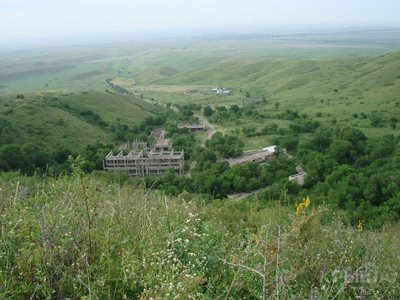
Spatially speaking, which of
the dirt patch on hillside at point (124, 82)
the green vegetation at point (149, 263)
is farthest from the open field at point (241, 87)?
the green vegetation at point (149, 263)

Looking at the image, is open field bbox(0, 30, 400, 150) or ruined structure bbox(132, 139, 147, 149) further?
open field bbox(0, 30, 400, 150)

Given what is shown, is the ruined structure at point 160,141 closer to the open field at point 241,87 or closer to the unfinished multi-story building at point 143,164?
the unfinished multi-story building at point 143,164

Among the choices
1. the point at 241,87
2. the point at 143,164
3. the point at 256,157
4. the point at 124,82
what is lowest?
the point at 256,157

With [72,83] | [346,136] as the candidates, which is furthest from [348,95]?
[72,83]

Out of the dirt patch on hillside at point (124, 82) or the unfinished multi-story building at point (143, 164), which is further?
the dirt patch on hillside at point (124, 82)

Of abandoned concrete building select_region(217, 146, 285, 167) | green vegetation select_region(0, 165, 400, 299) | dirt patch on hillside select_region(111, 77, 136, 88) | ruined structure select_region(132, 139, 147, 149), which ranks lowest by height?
abandoned concrete building select_region(217, 146, 285, 167)

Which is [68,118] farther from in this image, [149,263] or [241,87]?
[241,87]

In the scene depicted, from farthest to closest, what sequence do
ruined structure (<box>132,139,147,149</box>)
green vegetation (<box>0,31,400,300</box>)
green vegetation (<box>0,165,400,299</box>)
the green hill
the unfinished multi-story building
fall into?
ruined structure (<box>132,139,147,149</box>) → the green hill → the unfinished multi-story building → green vegetation (<box>0,31,400,300</box>) → green vegetation (<box>0,165,400,299</box>)

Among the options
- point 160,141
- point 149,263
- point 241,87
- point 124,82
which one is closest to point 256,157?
point 160,141

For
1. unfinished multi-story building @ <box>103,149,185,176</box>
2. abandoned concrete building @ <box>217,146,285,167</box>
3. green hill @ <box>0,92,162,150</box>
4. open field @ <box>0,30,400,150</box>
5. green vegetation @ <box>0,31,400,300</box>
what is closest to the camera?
green vegetation @ <box>0,31,400,300</box>

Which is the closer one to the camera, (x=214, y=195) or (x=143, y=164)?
(x=214, y=195)

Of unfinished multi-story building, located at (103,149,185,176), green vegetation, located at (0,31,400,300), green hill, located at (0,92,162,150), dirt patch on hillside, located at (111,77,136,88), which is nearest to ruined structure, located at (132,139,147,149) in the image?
green vegetation, located at (0,31,400,300)

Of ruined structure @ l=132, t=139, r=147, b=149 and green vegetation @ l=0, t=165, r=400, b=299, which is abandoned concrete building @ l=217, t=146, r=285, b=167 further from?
green vegetation @ l=0, t=165, r=400, b=299

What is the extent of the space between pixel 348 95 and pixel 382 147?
2434 cm
